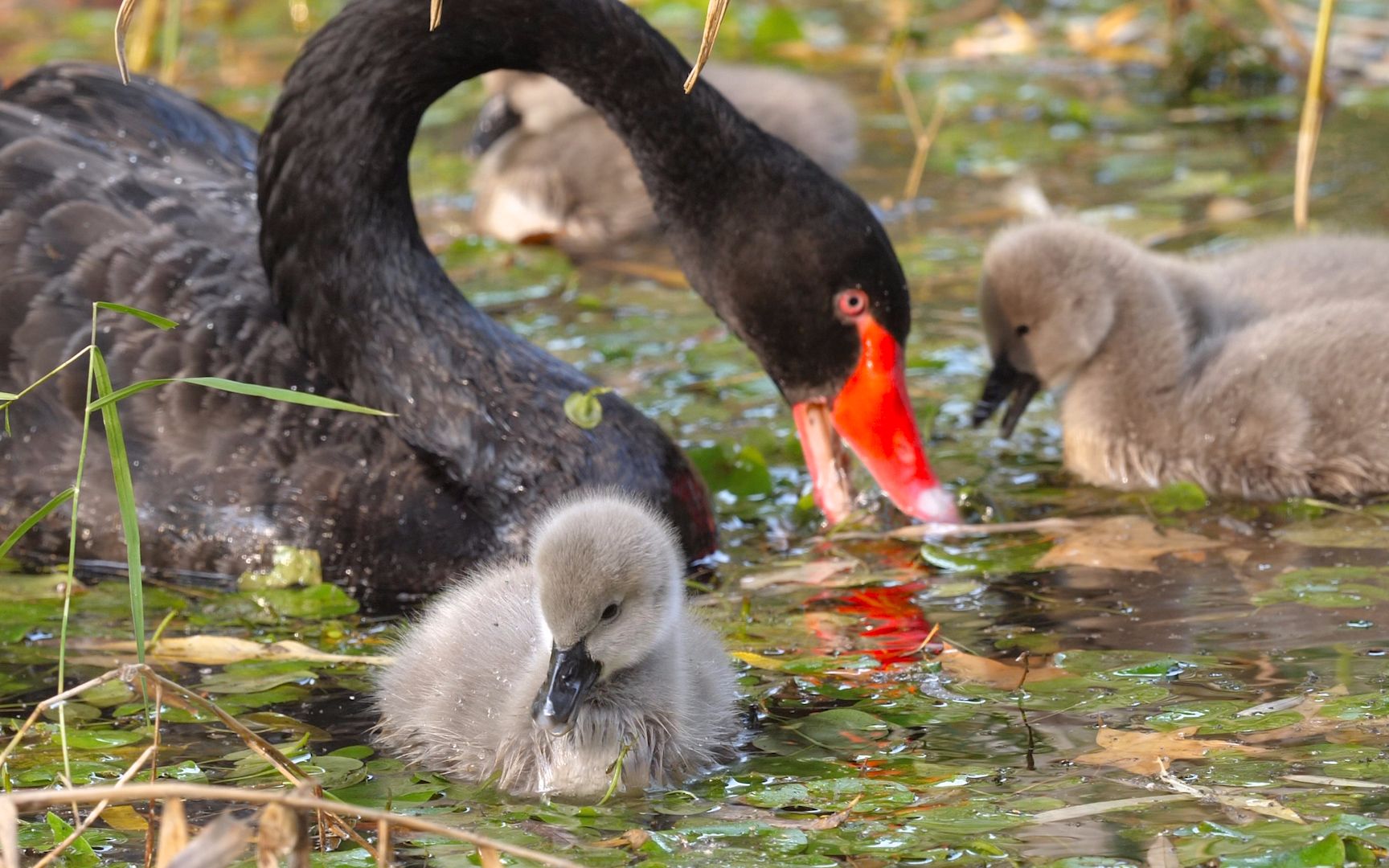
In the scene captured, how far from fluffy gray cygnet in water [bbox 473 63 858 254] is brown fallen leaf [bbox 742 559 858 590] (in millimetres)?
2691

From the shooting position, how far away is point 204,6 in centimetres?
967

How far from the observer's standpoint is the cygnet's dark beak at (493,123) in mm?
7051

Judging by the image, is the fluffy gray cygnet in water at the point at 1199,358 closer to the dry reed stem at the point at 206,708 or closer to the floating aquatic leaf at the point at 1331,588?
the floating aquatic leaf at the point at 1331,588

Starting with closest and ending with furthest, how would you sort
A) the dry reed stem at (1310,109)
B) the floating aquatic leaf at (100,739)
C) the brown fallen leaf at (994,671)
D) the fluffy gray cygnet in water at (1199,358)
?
the floating aquatic leaf at (100,739), the brown fallen leaf at (994,671), the fluffy gray cygnet in water at (1199,358), the dry reed stem at (1310,109)

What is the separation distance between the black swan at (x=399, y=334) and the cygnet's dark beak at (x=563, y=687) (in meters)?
1.14

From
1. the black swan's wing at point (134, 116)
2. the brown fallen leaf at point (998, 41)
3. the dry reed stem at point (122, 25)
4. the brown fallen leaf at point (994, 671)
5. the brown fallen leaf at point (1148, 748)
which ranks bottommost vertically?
the brown fallen leaf at point (994, 671)

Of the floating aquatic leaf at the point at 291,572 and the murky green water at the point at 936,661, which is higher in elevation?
the murky green water at the point at 936,661

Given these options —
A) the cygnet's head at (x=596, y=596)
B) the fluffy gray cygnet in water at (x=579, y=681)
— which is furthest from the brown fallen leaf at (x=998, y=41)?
the cygnet's head at (x=596, y=596)

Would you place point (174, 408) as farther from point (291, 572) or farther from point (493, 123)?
point (493, 123)

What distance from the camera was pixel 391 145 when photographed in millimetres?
4203

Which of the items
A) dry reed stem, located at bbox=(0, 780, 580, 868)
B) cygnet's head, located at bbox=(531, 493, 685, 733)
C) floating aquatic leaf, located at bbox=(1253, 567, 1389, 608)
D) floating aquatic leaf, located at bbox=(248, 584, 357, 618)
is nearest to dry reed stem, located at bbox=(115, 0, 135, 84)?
cygnet's head, located at bbox=(531, 493, 685, 733)

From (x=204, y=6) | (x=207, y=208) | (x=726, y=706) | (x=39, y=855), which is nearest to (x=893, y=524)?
(x=726, y=706)

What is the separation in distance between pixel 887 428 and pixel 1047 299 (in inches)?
24.8

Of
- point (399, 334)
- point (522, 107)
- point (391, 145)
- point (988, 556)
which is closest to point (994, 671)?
point (988, 556)
